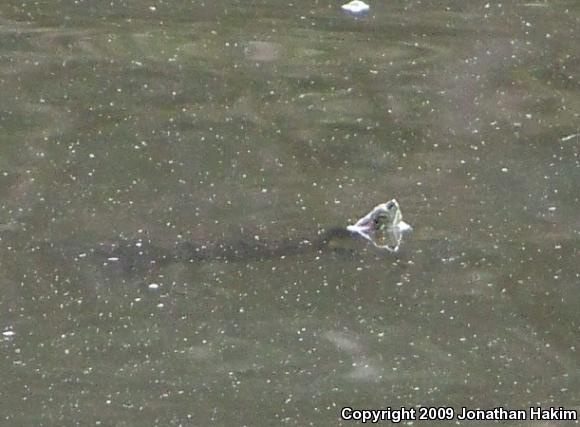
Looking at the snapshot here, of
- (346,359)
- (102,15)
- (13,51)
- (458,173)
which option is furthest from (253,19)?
(346,359)

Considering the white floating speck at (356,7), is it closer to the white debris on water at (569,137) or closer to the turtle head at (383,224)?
the white debris on water at (569,137)

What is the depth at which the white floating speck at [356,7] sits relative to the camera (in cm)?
453

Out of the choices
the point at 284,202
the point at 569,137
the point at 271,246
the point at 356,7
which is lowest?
the point at 271,246

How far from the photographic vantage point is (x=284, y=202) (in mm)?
3203

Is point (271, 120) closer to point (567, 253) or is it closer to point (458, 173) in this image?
point (458, 173)

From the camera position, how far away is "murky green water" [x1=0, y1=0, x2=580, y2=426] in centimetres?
248

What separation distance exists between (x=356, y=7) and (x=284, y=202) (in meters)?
1.55

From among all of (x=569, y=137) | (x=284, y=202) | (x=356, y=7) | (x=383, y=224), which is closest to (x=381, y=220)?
(x=383, y=224)

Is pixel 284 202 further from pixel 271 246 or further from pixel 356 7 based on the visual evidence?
pixel 356 7

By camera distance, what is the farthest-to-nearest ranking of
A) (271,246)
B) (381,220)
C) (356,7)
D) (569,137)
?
(356,7) < (569,137) < (381,220) < (271,246)

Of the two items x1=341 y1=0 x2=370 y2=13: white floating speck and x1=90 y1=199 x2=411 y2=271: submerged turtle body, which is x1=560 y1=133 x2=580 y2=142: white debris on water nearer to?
x1=90 y1=199 x2=411 y2=271: submerged turtle body

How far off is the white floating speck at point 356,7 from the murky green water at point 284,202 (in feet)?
0.14

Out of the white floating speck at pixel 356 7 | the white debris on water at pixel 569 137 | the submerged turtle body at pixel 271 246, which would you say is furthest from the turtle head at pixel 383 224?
the white floating speck at pixel 356 7

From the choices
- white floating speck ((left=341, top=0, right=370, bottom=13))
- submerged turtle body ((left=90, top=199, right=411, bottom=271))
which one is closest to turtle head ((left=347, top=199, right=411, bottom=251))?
submerged turtle body ((left=90, top=199, right=411, bottom=271))
